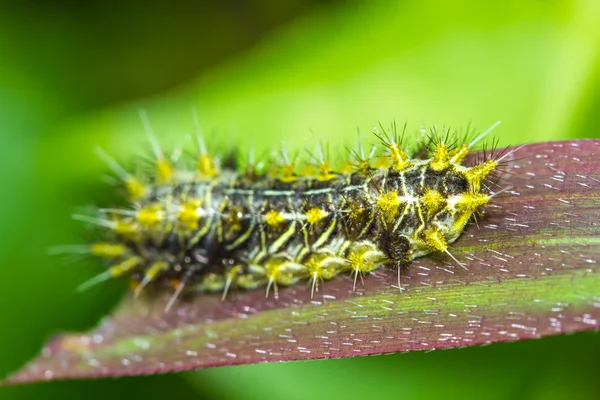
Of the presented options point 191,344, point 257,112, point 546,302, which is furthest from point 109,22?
point 546,302

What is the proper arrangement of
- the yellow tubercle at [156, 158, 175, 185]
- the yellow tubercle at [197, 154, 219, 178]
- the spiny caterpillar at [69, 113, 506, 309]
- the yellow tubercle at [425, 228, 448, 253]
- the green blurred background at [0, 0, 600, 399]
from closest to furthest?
the yellow tubercle at [425, 228, 448, 253] < the spiny caterpillar at [69, 113, 506, 309] < the green blurred background at [0, 0, 600, 399] < the yellow tubercle at [197, 154, 219, 178] < the yellow tubercle at [156, 158, 175, 185]

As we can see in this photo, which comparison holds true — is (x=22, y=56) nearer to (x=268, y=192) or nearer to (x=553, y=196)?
(x=268, y=192)

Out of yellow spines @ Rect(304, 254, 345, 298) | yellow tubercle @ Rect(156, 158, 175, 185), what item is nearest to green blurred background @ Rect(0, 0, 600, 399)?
yellow tubercle @ Rect(156, 158, 175, 185)

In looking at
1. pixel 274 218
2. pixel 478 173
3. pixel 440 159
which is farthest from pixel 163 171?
pixel 478 173

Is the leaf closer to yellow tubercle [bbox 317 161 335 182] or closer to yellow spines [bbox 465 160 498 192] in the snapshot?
yellow spines [bbox 465 160 498 192]

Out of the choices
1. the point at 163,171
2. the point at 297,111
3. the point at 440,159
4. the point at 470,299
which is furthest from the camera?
the point at 297,111

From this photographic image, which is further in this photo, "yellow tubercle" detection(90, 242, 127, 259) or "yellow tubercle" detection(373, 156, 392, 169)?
"yellow tubercle" detection(90, 242, 127, 259)

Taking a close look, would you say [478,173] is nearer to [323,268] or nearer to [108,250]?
[323,268]
